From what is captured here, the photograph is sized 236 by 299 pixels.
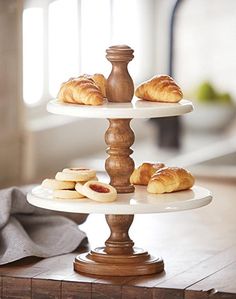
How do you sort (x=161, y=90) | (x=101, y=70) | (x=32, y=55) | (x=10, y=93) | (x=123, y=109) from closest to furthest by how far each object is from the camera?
1. (x=123, y=109)
2. (x=161, y=90)
3. (x=10, y=93)
4. (x=32, y=55)
5. (x=101, y=70)

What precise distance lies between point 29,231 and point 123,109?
61 centimetres

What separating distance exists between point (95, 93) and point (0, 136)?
1.84 m

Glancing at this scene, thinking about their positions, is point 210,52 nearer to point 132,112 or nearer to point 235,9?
point 235,9

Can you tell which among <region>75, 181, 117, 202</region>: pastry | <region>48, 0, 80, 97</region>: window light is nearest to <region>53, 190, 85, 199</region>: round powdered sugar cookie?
<region>75, 181, 117, 202</region>: pastry

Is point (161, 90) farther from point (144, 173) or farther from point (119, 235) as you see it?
point (119, 235)

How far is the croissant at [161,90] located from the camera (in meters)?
2.33

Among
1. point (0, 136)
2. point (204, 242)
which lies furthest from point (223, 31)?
point (204, 242)

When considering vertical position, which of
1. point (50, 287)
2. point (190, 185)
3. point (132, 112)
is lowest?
point (50, 287)

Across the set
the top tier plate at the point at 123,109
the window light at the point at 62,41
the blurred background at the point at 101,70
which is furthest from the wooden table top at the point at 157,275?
the window light at the point at 62,41

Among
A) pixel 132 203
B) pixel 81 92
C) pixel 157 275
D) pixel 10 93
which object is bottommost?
pixel 157 275

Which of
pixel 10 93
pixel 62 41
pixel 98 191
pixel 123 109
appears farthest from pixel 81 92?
pixel 62 41

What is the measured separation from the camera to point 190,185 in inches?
94.5

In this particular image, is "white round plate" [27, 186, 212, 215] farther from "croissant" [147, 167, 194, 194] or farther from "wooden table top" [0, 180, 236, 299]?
"wooden table top" [0, 180, 236, 299]

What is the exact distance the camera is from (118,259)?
2375 millimetres
